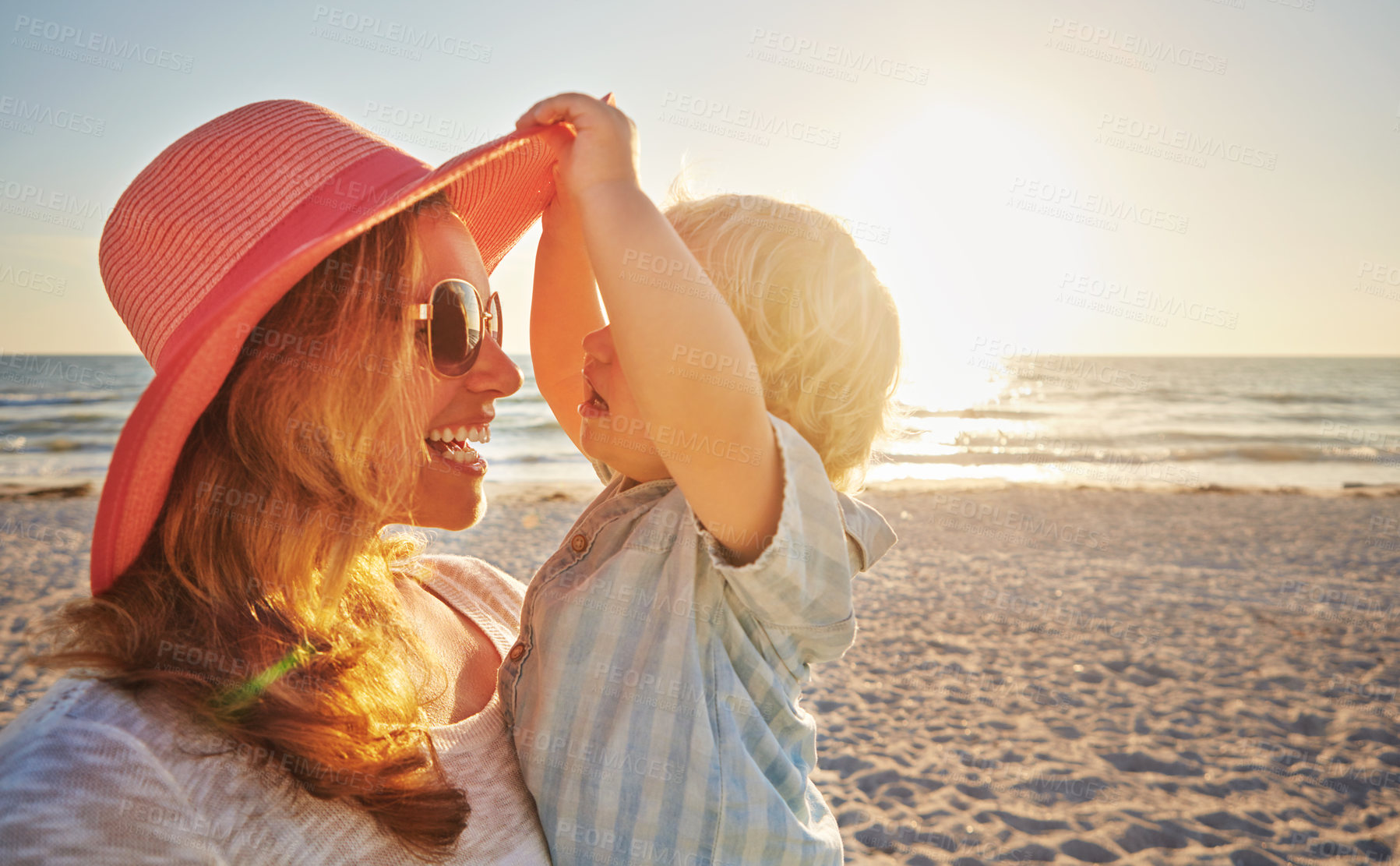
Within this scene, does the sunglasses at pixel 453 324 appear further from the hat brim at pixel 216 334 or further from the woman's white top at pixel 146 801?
the woman's white top at pixel 146 801

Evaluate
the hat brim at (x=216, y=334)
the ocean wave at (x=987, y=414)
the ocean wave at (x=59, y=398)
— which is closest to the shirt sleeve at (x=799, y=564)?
the hat brim at (x=216, y=334)

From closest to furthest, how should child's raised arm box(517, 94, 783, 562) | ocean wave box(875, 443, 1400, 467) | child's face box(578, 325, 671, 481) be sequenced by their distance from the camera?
child's raised arm box(517, 94, 783, 562) < child's face box(578, 325, 671, 481) < ocean wave box(875, 443, 1400, 467)

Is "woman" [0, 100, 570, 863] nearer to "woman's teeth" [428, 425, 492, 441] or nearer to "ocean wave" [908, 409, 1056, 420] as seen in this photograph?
"woman's teeth" [428, 425, 492, 441]

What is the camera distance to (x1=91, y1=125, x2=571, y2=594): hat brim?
1.22 metres

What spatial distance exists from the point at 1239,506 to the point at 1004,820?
44.2ft

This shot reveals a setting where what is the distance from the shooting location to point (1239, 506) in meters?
14.9

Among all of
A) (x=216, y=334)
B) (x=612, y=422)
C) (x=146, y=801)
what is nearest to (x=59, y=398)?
(x=612, y=422)

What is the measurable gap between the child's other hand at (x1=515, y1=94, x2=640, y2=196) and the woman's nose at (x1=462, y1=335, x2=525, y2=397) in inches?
18.4

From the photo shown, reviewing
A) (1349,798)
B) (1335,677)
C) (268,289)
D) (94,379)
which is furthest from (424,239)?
(94,379)

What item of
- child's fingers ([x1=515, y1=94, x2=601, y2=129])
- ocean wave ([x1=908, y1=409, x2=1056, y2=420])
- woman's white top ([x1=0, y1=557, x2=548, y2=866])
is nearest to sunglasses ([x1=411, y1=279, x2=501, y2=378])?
child's fingers ([x1=515, y1=94, x2=601, y2=129])

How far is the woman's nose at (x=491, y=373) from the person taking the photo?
1.75 metres

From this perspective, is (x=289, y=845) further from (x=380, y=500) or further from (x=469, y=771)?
(x=380, y=500)

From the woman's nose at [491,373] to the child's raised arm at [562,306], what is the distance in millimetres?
446

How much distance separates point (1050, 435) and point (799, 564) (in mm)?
27749
